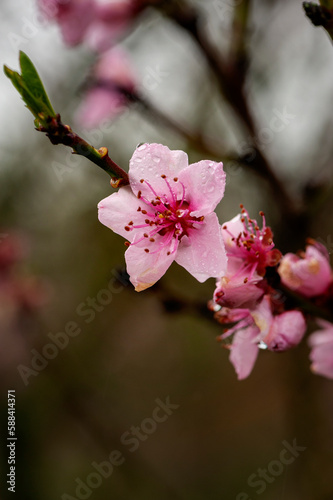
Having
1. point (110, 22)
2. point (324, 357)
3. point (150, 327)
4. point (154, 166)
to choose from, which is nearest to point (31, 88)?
point (154, 166)

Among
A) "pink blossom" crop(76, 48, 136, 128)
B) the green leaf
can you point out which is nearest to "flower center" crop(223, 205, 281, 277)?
the green leaf

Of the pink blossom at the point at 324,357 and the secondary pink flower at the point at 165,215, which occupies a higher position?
the secondary pink flower at the point at 165,215

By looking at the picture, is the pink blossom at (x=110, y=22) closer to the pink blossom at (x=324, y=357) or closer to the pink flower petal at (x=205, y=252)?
the pink flower petal at (x=205, y=252)

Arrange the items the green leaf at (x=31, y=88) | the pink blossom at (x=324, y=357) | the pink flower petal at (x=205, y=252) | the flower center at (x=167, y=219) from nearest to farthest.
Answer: the green leaf at (x=31, y=88) < the pink flower petal at (x=205, y=252) < the flower center at (x=167, y=219) < the pink blossom at (x=324, y=357)

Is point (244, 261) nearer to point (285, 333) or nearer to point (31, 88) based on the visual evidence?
point (285, 333)

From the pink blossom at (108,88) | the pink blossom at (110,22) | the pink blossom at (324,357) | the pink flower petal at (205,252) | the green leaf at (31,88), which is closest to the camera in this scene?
the green leaf at (31,88)

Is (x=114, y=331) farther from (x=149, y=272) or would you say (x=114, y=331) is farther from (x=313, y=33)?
(x=149, y=272)

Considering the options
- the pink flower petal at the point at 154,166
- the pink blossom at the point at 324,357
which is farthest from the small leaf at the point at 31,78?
the pink blossom at the point at 324,357

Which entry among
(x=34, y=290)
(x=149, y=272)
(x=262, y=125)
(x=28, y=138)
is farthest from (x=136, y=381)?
(x=149, y=272)
